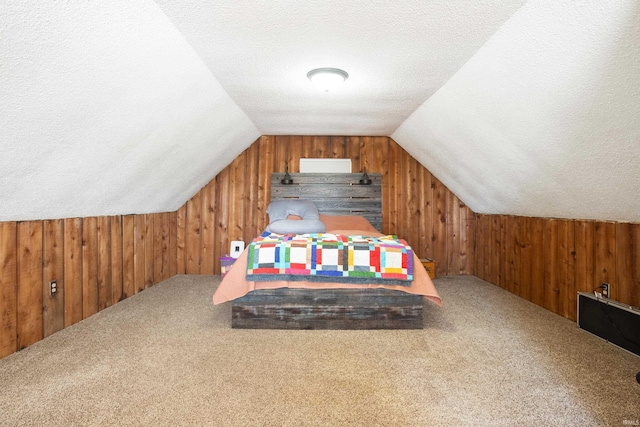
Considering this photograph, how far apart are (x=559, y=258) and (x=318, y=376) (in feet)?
8.14

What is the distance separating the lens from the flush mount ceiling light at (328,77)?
245 centimetres

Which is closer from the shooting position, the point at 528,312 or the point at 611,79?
the point at 611,79

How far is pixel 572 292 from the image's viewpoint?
9.42ft

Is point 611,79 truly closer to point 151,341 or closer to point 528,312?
point 528,312

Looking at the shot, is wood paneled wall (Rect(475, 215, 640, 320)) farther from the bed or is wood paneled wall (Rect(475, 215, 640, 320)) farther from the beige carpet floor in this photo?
the bed

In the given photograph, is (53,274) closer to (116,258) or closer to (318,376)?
(116,258)

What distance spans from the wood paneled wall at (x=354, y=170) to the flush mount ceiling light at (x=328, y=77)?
84.0 inches

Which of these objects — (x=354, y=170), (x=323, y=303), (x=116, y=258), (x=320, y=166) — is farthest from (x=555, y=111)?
(x=116, y=258)

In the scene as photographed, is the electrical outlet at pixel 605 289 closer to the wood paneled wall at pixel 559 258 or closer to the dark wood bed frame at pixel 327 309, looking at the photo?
the wood paneled wall at pixel 559 258

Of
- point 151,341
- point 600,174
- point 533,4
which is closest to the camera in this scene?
point 533,4

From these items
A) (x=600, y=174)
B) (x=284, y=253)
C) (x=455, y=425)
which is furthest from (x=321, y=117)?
(x=455, y=425)

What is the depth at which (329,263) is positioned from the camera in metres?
2.60

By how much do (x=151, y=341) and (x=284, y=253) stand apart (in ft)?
3.55

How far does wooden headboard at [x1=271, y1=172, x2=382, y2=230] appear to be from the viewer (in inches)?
182
